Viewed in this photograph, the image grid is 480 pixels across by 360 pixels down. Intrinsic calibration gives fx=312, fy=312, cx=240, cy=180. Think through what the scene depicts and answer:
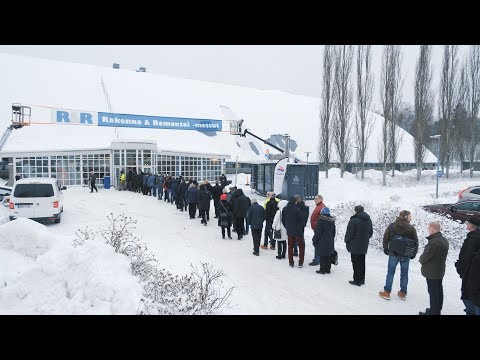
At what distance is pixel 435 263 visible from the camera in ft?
16.6

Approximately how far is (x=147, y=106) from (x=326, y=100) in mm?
21510

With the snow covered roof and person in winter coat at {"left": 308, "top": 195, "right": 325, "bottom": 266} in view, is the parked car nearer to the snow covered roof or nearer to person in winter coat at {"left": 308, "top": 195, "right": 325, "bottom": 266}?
person in winter coat at {"left": 308, "top": 195, "right": 325, "bottom": 266}

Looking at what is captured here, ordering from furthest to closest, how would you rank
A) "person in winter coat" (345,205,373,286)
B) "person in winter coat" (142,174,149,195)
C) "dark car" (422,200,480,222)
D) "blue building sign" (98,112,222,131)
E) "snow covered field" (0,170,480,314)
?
"blue building sign" (98,112,222,131)
"person in winter coat" (142,174,149,195)
"dark car" (422,200,480,222)
"person in winter coat" (345,205,373,286)
"snow covered field" (0,170,480,314)

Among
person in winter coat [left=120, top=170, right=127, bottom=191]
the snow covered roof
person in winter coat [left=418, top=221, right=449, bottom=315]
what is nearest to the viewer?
person in winter coat [left=418, top=221, right=449, bottom=315]

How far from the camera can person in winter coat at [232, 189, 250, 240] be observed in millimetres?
10203

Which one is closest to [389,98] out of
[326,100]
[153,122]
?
[326,100]

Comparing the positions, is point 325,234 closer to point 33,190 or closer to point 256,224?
point 256,224

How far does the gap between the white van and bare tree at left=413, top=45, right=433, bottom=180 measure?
29470 millimetres

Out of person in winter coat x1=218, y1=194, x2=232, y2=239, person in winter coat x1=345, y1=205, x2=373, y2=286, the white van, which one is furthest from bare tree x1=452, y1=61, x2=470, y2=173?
the white van

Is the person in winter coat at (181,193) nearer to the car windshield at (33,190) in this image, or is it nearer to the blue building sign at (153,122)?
the car windshield at (33,190)

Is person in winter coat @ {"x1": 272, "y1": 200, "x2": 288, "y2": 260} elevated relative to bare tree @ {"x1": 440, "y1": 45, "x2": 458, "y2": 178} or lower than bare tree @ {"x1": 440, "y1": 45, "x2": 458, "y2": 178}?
lower

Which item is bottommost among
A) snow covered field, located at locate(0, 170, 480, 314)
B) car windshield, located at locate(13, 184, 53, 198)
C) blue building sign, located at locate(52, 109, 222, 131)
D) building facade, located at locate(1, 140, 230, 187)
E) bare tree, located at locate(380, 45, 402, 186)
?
snow covered field, located at locate(0, 170, 480, 314)
